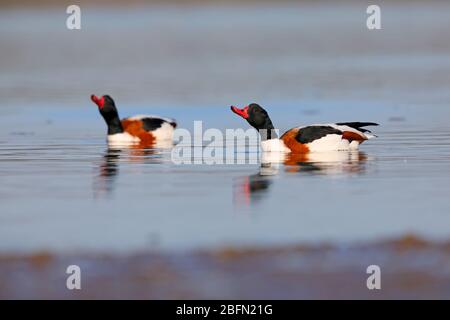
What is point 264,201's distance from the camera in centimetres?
1110

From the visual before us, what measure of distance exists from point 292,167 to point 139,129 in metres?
5.01

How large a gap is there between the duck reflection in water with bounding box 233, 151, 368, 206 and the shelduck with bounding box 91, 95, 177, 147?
9.41 feet

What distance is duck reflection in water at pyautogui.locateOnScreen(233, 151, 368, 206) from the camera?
11.6 metres

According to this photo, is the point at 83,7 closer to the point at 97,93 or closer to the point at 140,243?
the point at 97,93

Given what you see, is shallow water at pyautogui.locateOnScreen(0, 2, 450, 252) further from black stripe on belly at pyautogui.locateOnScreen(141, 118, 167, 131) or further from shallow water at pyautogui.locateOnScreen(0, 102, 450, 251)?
black stripe on belly at pyautogui.locateOnScreen(141, 118, 167, 131)

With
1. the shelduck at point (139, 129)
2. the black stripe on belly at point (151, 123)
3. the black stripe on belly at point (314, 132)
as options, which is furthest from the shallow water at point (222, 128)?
the black stripe on belly at point (151, 123)

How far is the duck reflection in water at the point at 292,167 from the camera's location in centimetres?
1164

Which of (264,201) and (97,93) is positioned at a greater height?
(97,93)

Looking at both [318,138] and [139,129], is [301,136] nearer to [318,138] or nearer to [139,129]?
[318,138]

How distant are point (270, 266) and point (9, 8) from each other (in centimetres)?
5899

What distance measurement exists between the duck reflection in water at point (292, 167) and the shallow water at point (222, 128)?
0.04 metres

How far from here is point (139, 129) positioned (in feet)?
59.9

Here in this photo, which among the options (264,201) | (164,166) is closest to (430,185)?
(264,201)

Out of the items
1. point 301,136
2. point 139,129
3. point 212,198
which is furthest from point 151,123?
point 212,198
